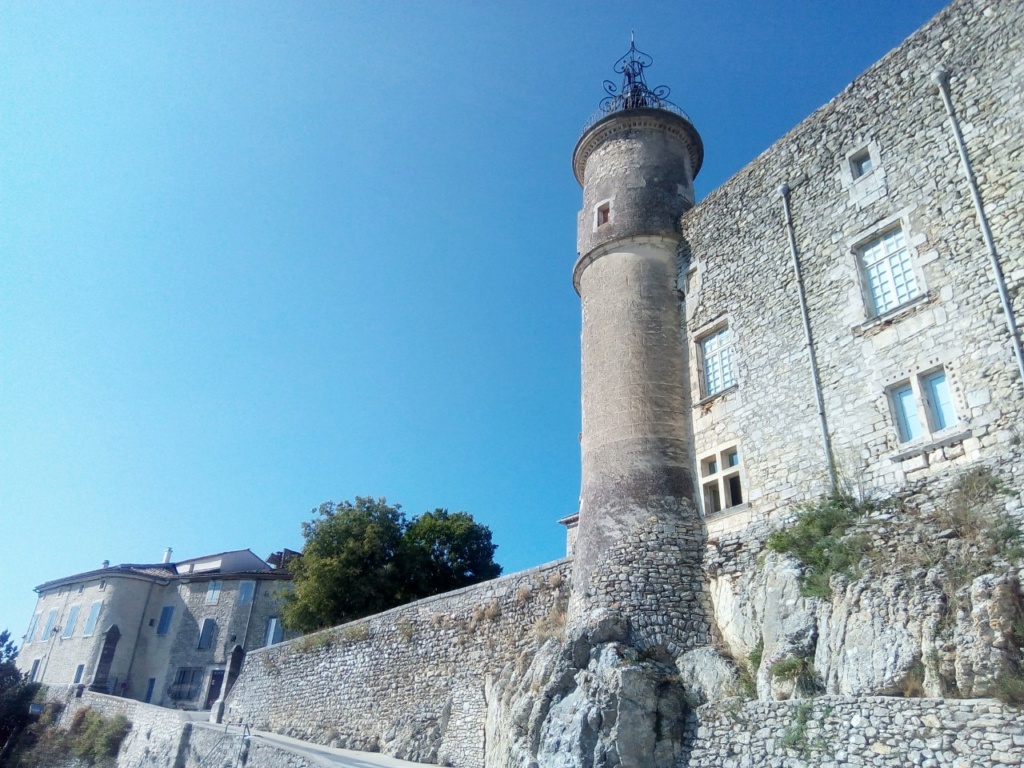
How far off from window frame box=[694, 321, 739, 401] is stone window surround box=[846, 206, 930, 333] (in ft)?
8.84

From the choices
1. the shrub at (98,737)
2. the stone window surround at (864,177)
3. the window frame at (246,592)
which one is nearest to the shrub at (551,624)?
the stone window surround at (864,177)

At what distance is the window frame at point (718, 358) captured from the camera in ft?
45.9

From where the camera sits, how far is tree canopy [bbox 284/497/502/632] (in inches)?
955

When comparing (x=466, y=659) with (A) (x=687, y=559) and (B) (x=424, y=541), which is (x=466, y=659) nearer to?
(A) (x=687, y=559)

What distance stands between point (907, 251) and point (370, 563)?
19.8 metres

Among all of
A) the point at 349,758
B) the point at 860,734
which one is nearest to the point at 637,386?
the point at 860,734

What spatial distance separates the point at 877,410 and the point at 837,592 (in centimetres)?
314

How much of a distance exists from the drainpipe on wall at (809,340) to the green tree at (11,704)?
117ft

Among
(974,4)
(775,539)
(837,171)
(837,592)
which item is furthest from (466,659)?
(974,4)

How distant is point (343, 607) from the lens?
24312 millimetres

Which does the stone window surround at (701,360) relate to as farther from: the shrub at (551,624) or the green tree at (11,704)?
the green tree at (11,704)

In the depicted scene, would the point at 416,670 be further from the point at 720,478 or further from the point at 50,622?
the point at 50,622

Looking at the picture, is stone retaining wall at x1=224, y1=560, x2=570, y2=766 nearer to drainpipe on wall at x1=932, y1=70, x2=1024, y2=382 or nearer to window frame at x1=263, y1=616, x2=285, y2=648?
drainpipe on wall at x1=932, y1=70, x2=1024, y2=382

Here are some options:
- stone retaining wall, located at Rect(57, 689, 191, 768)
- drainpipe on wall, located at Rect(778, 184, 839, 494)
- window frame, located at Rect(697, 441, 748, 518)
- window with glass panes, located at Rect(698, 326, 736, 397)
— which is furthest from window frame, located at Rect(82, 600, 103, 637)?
drainpipe on wall, located at Rect(778, 184, 839, 494)
